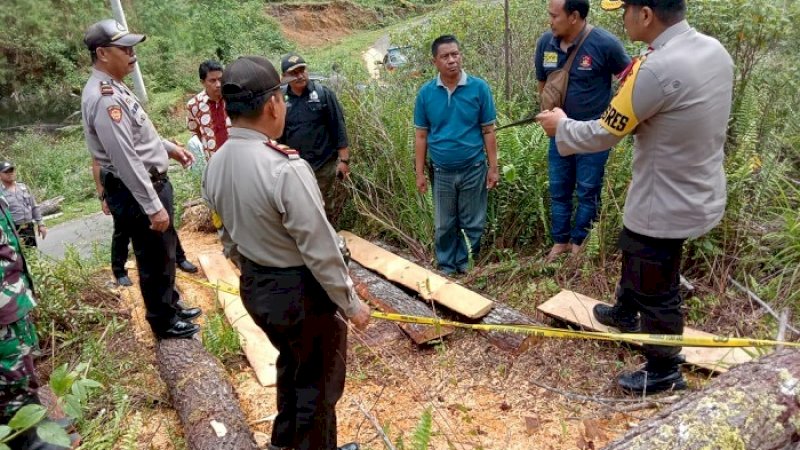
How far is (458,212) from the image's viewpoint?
4605 millimetres

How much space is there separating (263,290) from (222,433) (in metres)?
0.95

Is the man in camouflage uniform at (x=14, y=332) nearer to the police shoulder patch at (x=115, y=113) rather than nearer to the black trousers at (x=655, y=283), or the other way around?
the police shoulder patch at (x=115, y=113)

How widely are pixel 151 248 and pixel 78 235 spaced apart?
5136mm

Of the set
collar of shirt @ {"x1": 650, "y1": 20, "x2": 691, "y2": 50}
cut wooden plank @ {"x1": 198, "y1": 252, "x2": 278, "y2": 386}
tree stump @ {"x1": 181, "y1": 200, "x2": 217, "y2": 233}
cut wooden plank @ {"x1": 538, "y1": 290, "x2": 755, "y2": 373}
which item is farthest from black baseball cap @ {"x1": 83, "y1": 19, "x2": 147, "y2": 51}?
tree stump @ {"x1": 181, "y1": 200, "x2": 217, "y2": 233}

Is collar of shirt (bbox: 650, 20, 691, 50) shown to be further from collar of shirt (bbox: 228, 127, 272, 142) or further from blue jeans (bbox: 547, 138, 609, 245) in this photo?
collar of shirt (bbox: 228, 127, 272, 142)

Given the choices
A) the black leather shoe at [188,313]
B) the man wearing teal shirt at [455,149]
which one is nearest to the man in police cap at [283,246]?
the black leather shoe at [188,313]

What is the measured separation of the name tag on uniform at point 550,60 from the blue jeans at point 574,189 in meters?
0.54

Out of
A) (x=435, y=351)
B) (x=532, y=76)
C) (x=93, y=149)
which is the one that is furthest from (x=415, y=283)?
(x=532, y=76)

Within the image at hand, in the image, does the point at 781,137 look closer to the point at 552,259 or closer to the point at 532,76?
the point at 552,259

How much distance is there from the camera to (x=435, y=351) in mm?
3662

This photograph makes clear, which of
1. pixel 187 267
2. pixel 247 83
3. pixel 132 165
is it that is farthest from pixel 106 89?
pixel 187 267

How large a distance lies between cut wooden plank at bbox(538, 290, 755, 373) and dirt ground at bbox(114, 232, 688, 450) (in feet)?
0.51

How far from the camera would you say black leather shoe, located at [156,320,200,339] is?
12.3 feet

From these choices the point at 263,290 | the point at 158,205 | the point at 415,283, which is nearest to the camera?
the point at 263,290
